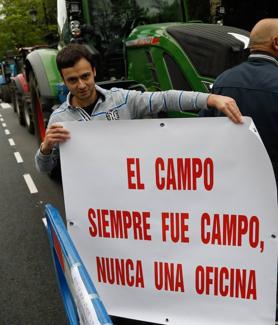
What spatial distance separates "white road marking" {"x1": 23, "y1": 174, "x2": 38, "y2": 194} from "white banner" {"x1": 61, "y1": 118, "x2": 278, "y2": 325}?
410 centimetres

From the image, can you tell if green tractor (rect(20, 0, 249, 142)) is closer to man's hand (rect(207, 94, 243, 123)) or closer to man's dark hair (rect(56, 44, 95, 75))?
man's dark hair (rect(56, 44, 95, 75))

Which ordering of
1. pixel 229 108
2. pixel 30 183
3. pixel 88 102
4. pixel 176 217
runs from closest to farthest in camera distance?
pixel 229 108 < pixel 176 217 < pixel 88 102 < pixel 30 183

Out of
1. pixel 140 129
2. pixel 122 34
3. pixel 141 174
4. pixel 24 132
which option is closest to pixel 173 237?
pixel 141 174

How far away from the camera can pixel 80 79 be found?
2285 mm

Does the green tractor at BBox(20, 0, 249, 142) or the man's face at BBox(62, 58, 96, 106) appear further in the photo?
the green tractor at BBox(20, 0, 249, 142)

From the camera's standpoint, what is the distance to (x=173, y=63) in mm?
4441

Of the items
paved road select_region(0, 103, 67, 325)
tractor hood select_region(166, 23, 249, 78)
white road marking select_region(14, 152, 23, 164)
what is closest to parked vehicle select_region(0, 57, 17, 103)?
white road marking select_region(14, 152, 23, 164)

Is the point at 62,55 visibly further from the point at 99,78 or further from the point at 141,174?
the point at 99,78

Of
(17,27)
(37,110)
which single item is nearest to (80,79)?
(37,110)

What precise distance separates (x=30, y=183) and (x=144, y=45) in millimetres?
2967

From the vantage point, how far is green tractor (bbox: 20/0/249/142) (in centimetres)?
432

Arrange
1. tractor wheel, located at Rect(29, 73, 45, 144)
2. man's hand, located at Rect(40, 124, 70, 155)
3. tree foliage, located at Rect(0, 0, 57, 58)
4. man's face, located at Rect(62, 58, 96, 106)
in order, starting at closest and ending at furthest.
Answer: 1. man's hand, located at Rect(40, 124, 70, 155)
2. man's face, located at Rect(62, 58, 96, 106)
3. tractor wheel, located at Rect(29, 73, 45, 144)
4. tree foliage, located at Rect(0, 0, 57, 58)

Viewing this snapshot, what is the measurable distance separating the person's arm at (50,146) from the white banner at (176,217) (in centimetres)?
5

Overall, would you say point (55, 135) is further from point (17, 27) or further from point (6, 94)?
point (17, 27)
